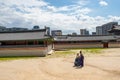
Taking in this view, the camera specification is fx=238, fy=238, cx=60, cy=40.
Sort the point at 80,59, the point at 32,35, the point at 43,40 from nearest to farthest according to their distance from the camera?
the point at 80,59
the point at 43,40
the point at 32,35

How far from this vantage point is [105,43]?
71.8 m

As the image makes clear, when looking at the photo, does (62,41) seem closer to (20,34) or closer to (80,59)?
(20,34)

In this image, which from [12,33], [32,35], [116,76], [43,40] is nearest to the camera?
[116,76]

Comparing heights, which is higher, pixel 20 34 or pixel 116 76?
pixel 20 34

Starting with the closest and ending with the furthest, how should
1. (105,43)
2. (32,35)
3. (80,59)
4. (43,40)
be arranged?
(80,59), (43,40), (32,35), (105,43)

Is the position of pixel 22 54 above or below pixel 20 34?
below

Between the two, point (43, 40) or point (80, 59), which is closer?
point (80, 59)

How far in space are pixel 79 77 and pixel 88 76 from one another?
0.86 m

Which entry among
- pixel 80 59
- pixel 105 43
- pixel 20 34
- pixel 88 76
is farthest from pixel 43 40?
pixel 105 43

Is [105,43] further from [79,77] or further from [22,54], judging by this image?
[79,77]

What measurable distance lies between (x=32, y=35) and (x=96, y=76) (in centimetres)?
2991

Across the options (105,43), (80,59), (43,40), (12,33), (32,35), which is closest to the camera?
(80,59)

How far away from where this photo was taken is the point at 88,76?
21.0 meters

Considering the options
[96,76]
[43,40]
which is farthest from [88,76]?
[43,40]
